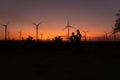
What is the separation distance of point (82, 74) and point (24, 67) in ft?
14.2

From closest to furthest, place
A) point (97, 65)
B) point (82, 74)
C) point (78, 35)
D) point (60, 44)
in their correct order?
point (82, 74)
point (97, 65)
point (78, 35)
point (60, 44)

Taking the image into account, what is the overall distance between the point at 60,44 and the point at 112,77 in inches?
1070

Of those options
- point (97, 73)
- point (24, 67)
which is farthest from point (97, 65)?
point (24, 67)

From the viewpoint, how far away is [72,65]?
20438 mm

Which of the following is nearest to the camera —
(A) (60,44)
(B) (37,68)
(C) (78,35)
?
(B) (37,68)

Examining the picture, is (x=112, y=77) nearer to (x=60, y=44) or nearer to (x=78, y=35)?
(x=78, y=35)

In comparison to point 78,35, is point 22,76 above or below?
below

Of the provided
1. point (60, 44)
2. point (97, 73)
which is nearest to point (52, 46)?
point (60, 44)

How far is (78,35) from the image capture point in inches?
1089

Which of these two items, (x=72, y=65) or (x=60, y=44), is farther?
(x=60, y=44)

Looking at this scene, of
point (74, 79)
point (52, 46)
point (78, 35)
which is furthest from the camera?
point (52, 46)

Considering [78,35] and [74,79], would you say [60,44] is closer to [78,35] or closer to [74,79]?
[78,35]

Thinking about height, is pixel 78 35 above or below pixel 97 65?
above

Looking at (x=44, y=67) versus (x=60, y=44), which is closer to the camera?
(x=44, y=67)
